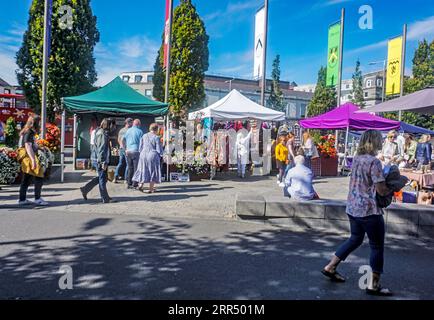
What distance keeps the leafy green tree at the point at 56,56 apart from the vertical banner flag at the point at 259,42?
1045 centimetres

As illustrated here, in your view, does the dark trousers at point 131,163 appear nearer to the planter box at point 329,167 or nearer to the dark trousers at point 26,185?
the dark trousers at point 26,185

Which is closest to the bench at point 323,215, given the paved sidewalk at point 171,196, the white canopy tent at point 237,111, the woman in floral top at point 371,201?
the paved sidewalk at point 171,196

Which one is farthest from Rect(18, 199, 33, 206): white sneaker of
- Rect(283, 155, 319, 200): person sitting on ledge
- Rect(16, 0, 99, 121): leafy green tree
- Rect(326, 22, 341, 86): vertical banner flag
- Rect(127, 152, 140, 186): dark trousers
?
Rect(326, 22, 341, 86): vertical banner flag

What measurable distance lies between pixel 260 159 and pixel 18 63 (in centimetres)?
1489

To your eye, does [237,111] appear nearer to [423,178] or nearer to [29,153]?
[423,178]

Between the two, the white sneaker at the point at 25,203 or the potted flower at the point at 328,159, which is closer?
the white sneaker at the point at 25,203

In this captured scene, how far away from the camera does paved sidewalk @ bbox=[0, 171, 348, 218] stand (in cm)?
750

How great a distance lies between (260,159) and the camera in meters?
14.7

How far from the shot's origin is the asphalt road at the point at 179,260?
12.3ft

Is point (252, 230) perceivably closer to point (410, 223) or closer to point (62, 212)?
point (410, 223)

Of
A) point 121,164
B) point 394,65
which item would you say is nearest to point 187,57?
point 394,65

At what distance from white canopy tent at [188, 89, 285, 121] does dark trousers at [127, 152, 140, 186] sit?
388 centimetres
